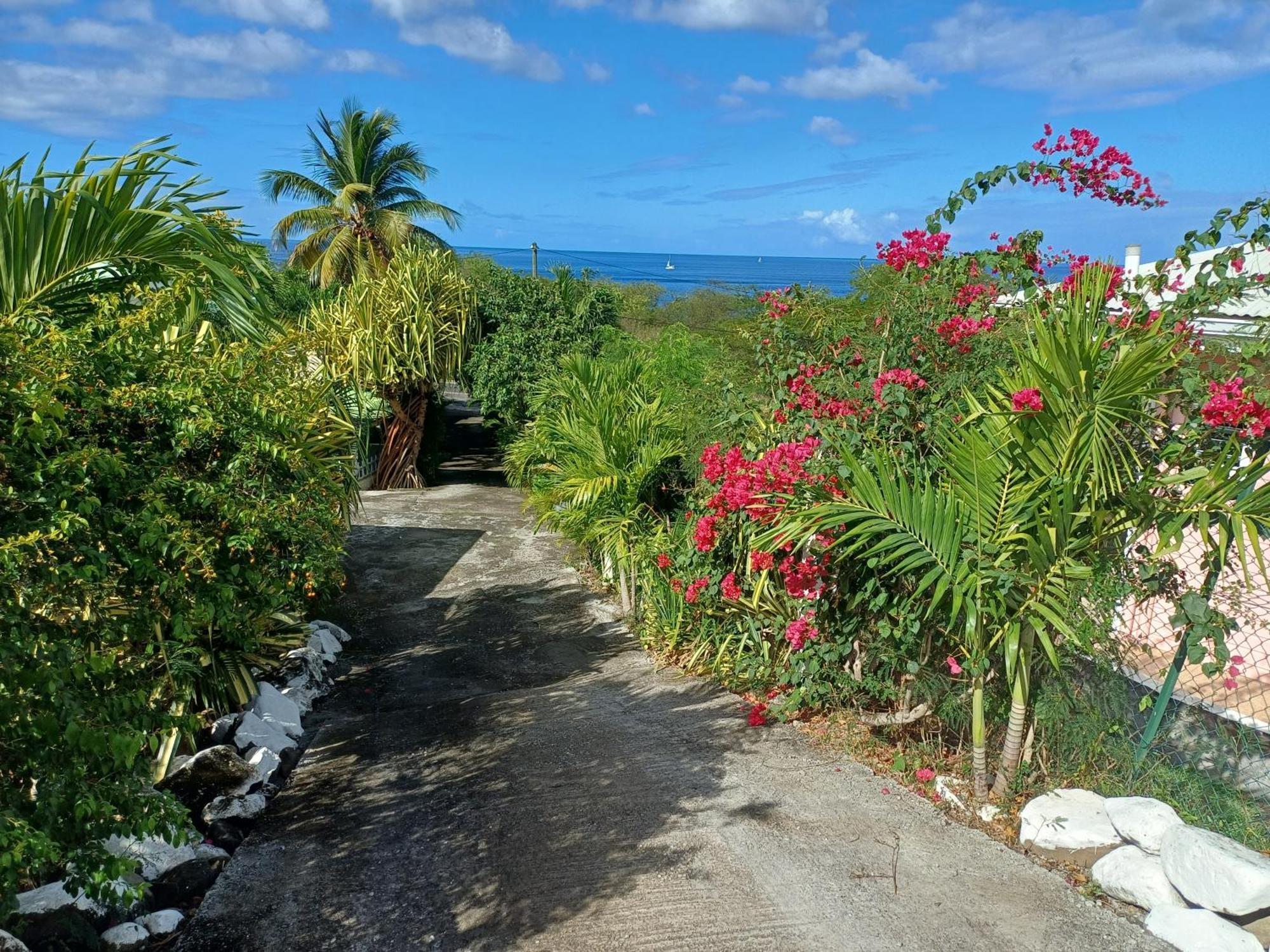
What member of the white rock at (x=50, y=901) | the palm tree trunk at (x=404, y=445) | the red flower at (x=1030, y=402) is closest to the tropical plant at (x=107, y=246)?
the white rock at (x=50, y=901)

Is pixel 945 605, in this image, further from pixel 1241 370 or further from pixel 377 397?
pixel 377 397

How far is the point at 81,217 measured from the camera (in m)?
4.27

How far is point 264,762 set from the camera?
5.26 m

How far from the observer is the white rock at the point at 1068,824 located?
4.03 m

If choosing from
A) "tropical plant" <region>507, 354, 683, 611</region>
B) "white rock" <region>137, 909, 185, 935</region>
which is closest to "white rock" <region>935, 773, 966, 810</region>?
"white rock" <region>137, 909, 185, 935</region>

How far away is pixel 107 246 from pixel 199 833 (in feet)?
8.39

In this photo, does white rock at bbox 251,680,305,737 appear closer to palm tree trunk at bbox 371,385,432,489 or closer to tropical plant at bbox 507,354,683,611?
tropical plant at bbox 507,354,683,611

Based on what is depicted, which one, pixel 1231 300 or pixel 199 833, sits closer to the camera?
pixel 199 833

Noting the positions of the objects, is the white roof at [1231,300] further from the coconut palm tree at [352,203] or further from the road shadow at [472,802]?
the coconut palm tree at [352,203]

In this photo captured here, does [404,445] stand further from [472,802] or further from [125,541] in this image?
[125,541]

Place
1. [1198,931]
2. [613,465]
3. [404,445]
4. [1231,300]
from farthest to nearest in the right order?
[404,445], [613,465], [1231,300], [1198,931]

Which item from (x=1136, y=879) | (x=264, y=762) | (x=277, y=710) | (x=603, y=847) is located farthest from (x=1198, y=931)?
(x=277, y=710)

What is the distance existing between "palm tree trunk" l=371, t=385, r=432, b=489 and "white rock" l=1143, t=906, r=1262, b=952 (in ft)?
51.5

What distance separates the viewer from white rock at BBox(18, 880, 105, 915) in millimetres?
3500
